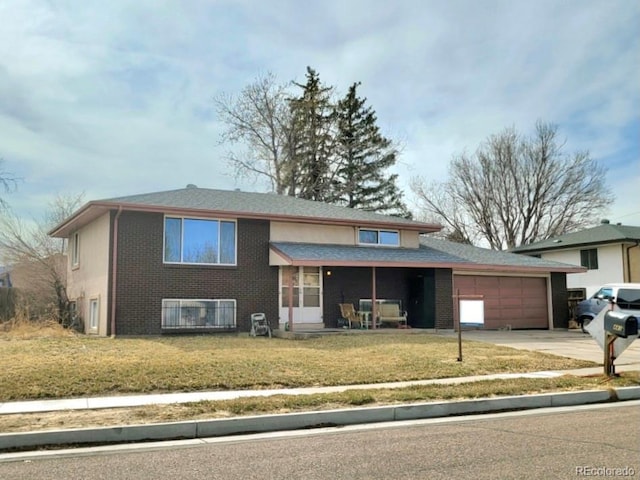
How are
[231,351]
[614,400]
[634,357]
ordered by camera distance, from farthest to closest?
[634,357]
[231,351]
[614,400]

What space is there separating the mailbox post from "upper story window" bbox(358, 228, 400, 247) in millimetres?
12542

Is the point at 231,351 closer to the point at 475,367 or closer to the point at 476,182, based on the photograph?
the point at 475,367

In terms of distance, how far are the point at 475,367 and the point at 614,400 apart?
2.92m

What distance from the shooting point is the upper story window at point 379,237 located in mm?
23359

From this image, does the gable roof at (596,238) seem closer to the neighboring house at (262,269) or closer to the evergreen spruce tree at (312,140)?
the neighboring house at (262,269)

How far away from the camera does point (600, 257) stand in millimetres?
33219

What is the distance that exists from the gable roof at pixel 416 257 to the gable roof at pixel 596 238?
8.54 metres

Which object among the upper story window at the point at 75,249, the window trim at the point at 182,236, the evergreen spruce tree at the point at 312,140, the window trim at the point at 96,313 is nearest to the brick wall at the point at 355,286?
the window trim at the point at 182,236

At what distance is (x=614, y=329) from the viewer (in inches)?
436

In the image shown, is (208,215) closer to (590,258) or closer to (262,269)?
(262,269)

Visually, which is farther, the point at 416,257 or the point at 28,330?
the point at 416,257

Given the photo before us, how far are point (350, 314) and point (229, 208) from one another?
562 cm

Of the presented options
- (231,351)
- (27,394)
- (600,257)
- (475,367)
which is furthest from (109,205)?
(600,257)

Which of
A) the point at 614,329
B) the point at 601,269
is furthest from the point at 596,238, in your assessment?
the point at 614,329
